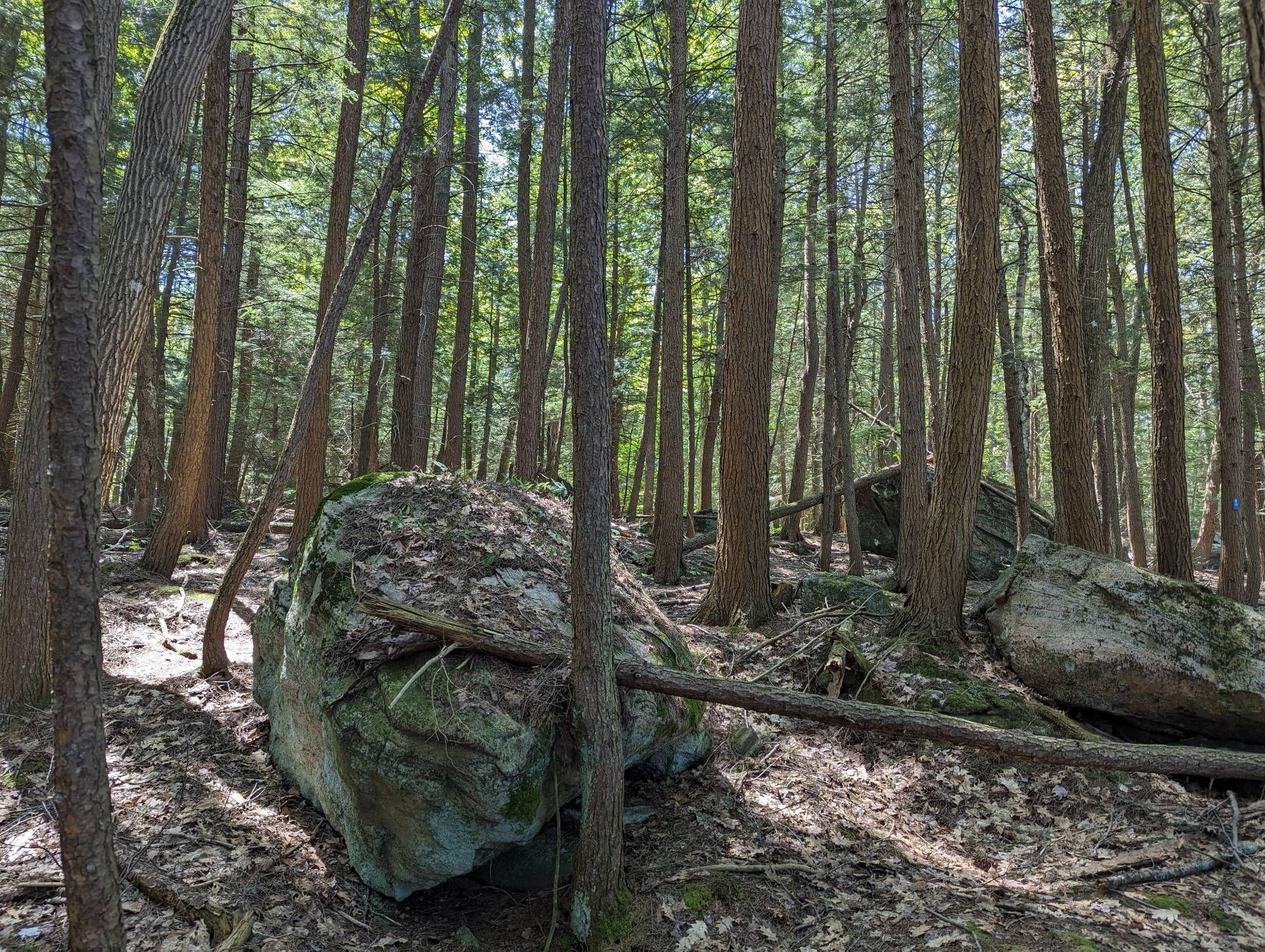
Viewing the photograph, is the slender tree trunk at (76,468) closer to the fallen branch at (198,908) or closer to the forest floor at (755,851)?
the fallen branch at (198,908)

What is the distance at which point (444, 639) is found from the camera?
423 cm

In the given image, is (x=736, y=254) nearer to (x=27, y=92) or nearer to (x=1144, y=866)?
(x=1144, y=866)

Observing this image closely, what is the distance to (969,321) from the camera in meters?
6.40

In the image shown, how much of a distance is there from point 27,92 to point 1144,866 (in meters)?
17.3

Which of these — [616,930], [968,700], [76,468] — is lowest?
[616,930]

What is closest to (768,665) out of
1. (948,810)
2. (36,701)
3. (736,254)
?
(948,810)

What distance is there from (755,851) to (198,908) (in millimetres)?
3239

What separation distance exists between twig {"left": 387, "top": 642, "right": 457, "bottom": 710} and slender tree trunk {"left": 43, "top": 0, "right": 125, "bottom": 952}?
1.55 metres

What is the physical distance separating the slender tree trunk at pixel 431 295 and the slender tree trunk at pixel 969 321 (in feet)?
24.7

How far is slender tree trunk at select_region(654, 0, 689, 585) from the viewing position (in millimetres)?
10922

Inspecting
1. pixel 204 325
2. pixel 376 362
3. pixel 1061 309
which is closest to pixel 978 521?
pixel 1061 309

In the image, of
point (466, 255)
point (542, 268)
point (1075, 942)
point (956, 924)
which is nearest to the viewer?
point (1075, 942)

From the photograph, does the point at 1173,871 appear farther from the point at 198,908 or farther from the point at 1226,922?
the point at 198,908

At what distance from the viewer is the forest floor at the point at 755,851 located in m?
3.52
